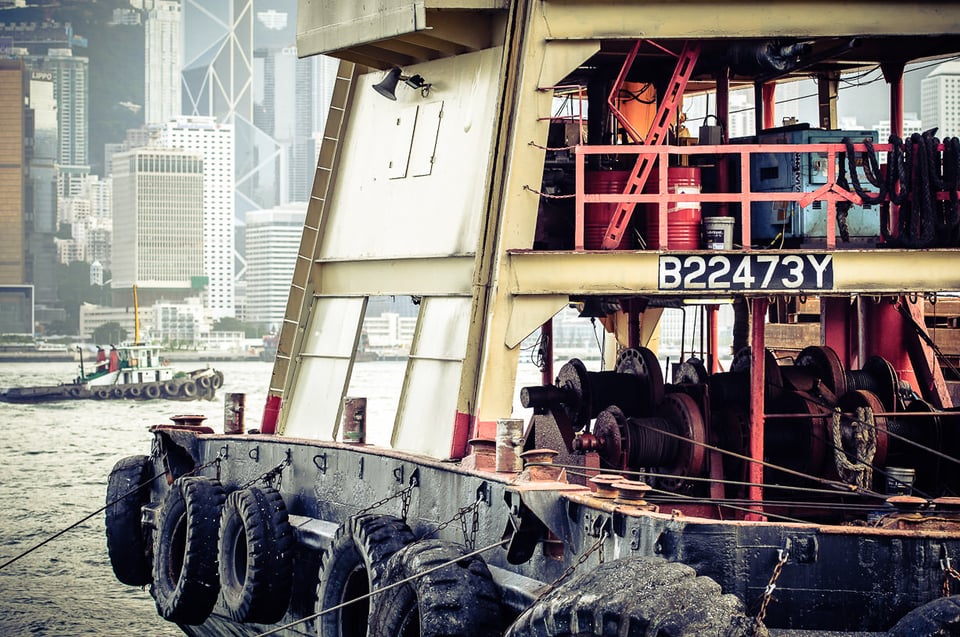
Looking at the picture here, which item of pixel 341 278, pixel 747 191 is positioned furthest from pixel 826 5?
pixel 341 278

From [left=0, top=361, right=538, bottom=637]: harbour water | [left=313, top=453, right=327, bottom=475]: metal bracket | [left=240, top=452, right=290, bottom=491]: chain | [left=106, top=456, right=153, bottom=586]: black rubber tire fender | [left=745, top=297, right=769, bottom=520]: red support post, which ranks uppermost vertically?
[left=745, top=297, right=769, bottom=520]: red support post

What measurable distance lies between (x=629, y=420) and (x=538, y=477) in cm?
235

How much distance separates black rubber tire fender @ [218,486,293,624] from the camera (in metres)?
14.4

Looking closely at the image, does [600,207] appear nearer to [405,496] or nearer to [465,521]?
[405,496]

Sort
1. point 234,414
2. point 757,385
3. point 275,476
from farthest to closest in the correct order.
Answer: point 234,414 < point 275,476 < point 757,385

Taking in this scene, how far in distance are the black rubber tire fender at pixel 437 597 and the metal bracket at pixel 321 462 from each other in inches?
115

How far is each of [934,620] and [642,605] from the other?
5.09 feet

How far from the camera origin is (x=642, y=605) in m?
8.70

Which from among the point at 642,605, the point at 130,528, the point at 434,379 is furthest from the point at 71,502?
the point at 642,605

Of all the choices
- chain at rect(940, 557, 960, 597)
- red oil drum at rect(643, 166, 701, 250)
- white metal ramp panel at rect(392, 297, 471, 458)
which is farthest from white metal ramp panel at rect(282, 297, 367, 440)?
chain at rect(940, 557, 960, 597)

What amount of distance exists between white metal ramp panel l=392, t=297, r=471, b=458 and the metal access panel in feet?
9.13

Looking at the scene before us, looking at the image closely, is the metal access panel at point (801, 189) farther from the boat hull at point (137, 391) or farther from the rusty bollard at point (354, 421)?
the boat hull at point (137, 391)

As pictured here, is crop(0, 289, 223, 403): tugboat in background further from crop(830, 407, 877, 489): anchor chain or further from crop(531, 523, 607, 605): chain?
crop(531, 523, 607, 605): chain

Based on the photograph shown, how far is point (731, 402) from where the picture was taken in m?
14.1
